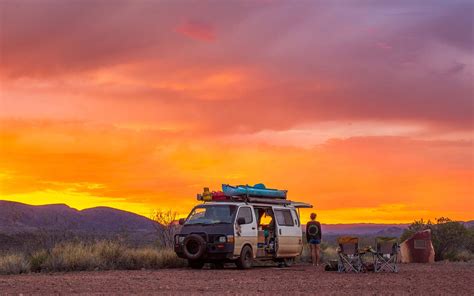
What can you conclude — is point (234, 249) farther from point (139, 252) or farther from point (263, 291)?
point (263, 291)

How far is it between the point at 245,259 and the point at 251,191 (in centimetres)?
240

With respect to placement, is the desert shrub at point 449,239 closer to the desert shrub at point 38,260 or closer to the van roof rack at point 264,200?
the van roof rack at point 264,200

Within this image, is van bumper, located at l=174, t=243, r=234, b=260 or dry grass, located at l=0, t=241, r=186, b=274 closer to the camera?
dry grass, located at l=0, t=241, r=186, b=274

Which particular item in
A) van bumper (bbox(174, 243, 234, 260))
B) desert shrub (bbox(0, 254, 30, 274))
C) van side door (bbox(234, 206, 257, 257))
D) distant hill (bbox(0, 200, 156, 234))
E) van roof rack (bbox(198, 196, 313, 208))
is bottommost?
desert shrub (bbox(0, 254, 30, 274))

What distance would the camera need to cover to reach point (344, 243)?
23.5 m

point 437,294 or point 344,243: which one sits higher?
point 344,243

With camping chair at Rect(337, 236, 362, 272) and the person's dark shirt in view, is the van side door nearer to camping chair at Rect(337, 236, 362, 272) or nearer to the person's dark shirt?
the person's dark shirt

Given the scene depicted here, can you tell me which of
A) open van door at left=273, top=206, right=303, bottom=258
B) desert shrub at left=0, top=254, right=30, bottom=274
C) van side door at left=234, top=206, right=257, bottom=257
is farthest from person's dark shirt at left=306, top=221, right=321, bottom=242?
desert shrub at left=0, top=254, right=30, bottom=274

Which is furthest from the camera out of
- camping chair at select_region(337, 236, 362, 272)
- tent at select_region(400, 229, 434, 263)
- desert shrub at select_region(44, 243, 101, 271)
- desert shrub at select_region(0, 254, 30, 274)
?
tent at select_region(400, 229, 434, 263)

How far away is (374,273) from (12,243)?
38250 millimetres

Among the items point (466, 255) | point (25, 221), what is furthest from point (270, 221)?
point (25, 221)

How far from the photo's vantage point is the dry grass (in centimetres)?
2294

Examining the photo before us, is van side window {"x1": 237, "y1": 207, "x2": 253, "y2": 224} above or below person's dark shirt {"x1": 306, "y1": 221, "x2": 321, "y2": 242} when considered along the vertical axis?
above

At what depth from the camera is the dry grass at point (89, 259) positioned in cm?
2294
